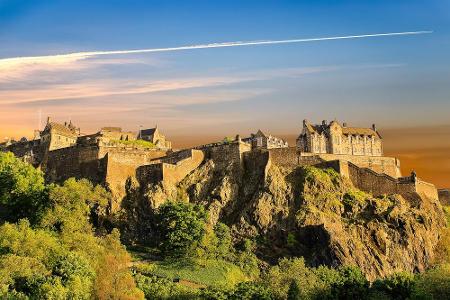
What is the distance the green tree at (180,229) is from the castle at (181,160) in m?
9.46

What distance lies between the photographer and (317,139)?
116 m

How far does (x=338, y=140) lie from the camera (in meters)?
117

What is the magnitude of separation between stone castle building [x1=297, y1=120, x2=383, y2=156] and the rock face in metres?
18.0

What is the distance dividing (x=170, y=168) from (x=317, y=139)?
27.9m

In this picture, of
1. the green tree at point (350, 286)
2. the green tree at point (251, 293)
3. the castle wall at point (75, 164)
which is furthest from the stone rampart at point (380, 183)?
the castle wall at point (75, 164)

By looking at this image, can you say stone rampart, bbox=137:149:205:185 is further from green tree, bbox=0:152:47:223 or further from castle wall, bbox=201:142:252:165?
green tree, bbox=0:152:47:223

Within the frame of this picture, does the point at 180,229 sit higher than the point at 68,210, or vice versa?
the point at 68,210

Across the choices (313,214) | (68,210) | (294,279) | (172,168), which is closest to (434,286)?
(294,279)

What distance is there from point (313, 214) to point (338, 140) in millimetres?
27944

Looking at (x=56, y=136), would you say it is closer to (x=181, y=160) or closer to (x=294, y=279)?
(x=181, y=160)

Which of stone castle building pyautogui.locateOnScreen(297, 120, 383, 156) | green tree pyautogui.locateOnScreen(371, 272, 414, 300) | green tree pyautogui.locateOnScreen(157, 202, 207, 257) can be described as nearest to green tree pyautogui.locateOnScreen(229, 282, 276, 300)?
green tree pyautogui.locateOnScreen(371, 272, 414, 300)

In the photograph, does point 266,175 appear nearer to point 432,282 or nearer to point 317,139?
point 317,139

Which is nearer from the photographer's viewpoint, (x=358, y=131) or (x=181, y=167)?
(x=181, y=167)

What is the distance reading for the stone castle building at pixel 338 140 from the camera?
11538 cm
